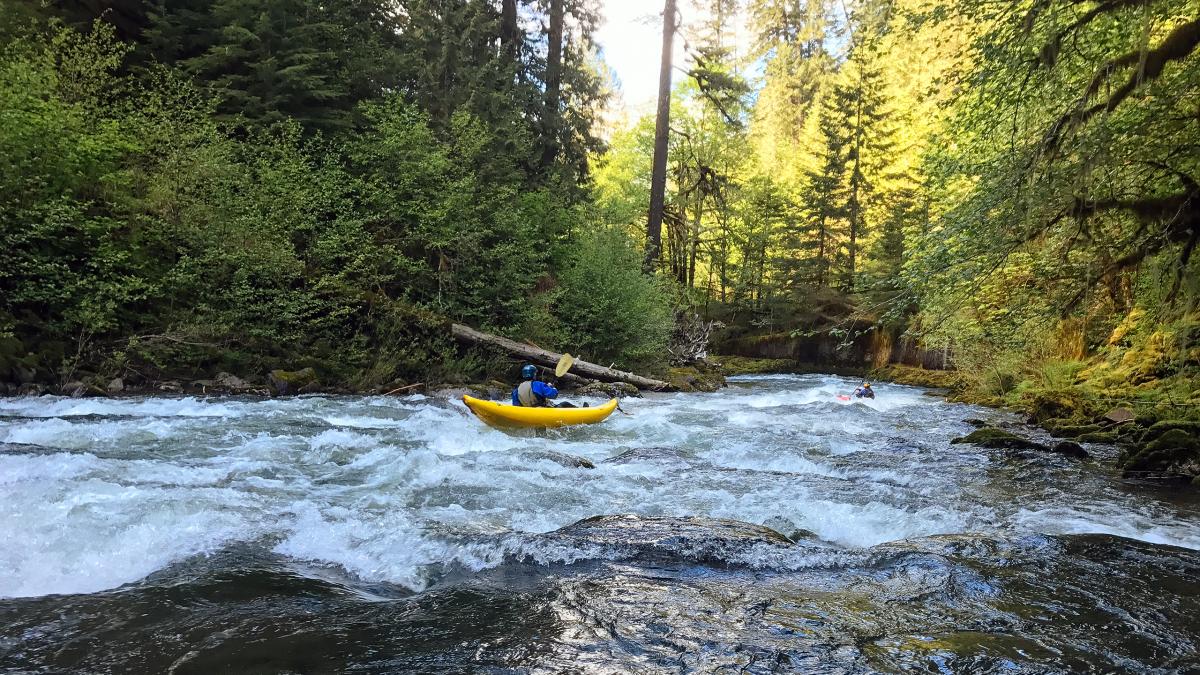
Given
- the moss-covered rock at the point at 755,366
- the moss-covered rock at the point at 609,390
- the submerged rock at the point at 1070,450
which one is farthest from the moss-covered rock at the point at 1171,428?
the moss-covered rock at the point at 755,366

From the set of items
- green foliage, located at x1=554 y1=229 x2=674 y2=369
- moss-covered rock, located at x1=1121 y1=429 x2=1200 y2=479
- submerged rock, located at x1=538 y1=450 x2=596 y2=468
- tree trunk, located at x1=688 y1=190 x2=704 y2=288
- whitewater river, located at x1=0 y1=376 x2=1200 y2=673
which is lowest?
submerged rock, located at x1=538 y1=450 x2=596 y2=468

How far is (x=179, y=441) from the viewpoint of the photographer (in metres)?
7.46

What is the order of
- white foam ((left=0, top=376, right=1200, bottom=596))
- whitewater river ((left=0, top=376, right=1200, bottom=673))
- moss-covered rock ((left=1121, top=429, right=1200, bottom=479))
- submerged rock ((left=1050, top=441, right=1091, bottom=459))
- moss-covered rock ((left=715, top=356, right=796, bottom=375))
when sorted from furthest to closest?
moss-covered rock ((left=715, top=356, right=796, bottom=375)), submerged rock ((left=1050, top=441, right=1091, bottom=459)), moss-covered rock ((left=1121, top=429, right=1200, bottom=479)), white foam ((left=0, top=376, right=1200, bottom=596)), whitewater river ((left=0, top=376, right=1200, bottom=673))

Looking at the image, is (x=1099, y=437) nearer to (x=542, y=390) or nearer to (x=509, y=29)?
(x=542, y=390)

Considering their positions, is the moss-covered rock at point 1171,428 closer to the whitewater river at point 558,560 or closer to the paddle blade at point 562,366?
the whitewater river at point 558,560

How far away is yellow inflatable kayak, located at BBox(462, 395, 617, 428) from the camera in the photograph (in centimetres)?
980

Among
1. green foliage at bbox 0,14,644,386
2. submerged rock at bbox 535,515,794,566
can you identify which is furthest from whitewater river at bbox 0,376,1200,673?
green foliage at bbox 0,14,644,386

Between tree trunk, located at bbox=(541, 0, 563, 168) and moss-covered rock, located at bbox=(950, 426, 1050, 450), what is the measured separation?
1411 centimetres

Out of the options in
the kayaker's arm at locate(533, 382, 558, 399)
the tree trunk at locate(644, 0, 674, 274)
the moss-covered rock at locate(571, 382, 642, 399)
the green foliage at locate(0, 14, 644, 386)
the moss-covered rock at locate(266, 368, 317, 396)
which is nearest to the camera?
the green foliage at locate(0, 14, 644, 386)

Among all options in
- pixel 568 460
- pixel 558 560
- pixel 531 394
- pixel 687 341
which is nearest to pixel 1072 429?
pixel 568 460

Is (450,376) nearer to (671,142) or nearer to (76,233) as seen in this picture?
(76,233)

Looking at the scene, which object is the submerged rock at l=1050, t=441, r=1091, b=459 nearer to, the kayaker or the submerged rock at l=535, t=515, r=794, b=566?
the submerged rock at l=535, t=515, r=794, b=566

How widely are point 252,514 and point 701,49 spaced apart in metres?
18.6

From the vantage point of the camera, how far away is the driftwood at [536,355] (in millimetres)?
14555
